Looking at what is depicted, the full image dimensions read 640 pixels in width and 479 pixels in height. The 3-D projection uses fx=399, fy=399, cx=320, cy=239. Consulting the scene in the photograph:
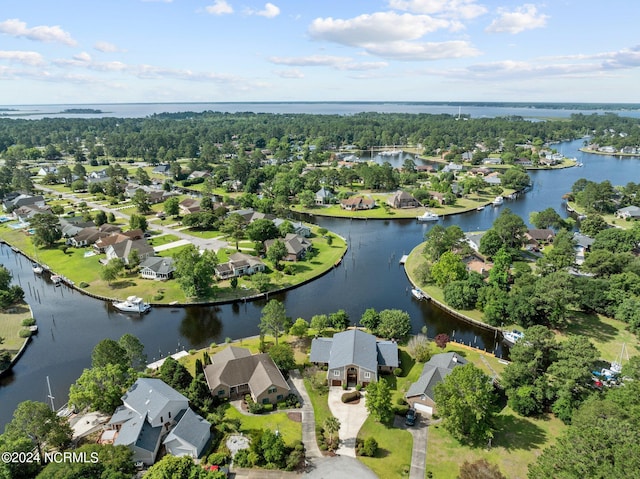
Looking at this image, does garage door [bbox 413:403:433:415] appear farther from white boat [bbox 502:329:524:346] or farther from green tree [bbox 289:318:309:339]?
white boat [bbox 502:329:524:346]

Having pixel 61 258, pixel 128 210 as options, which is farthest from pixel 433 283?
pixel 128 210

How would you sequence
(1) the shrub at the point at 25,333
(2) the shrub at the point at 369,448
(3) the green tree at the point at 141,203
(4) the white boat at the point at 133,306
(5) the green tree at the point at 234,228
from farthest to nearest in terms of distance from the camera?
1. (3) the green tree at the point at 141,203
2. (5) the green tree at the point at 234,228
3. (4) the white boat at the point at 133,306
4. (1) the shrub at the point at 25,333
5. (2) the shrub at the point at 369,448

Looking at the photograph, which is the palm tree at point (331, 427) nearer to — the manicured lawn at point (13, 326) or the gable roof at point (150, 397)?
the gable roof at point (150, 397)

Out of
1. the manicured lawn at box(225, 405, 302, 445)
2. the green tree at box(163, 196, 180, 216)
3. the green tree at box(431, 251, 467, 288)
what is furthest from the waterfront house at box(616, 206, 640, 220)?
the green tree at box(163, 196, 180, 216)

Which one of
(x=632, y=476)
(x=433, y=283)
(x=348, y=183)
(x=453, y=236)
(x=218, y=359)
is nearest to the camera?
(x=632, y=476)

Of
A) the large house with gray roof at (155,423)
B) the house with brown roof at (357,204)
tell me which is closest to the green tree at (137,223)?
the house with brown roof at (357,204)

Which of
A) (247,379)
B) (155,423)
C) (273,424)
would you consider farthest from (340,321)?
(155,423)

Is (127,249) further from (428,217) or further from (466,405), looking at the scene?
(428,217)

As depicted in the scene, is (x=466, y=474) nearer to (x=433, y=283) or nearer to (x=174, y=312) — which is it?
(x=433, y=283)
